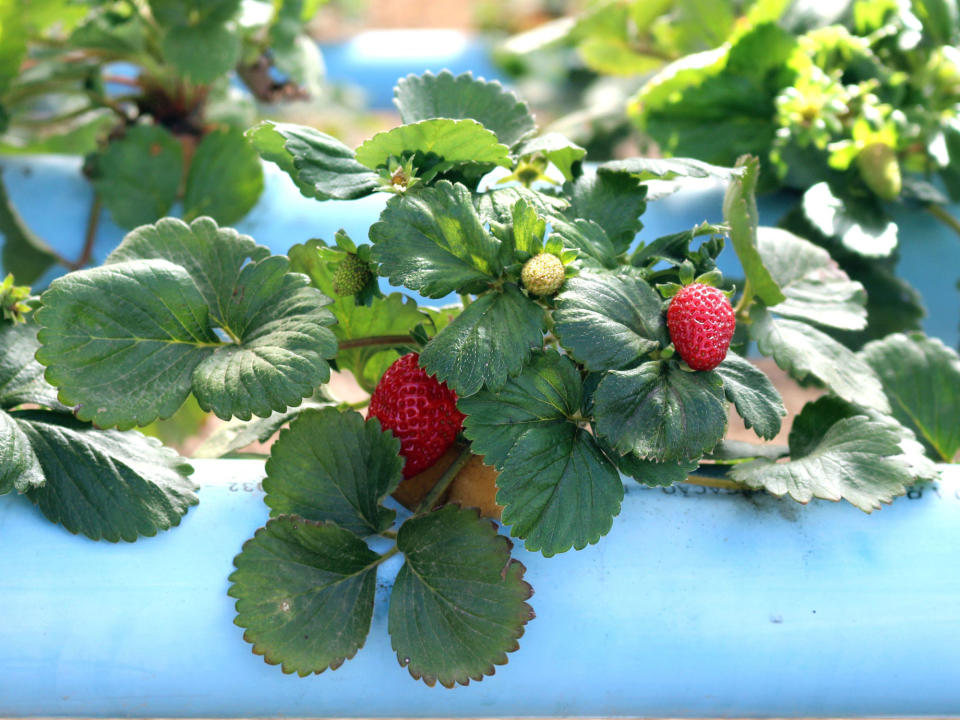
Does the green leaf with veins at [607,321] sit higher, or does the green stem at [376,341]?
the green leaf with veins at [607,321]

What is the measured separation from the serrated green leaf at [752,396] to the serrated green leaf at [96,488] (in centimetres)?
32

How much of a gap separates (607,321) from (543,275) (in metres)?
0.04

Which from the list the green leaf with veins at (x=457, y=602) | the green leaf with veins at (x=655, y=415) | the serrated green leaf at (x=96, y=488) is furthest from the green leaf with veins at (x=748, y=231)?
the serrated green leaf at (x=96, y=488)

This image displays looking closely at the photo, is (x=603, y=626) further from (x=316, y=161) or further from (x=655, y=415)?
(x=316, y=161)

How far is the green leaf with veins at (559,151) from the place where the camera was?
0.57 metres

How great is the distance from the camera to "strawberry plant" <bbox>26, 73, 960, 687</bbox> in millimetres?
486

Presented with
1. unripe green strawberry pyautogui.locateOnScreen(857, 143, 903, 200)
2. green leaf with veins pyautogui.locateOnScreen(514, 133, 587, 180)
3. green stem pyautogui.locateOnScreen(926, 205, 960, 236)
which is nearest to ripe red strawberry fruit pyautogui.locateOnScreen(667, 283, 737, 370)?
green leaf with veins pyautogui.locateOnScreen(514, 133, 587, 180)

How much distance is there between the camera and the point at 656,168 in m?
0.54

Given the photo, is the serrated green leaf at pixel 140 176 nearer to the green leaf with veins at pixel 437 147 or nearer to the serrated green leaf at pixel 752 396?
the green leaf with veins at pixel 437 147

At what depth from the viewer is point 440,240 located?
0.50 metres

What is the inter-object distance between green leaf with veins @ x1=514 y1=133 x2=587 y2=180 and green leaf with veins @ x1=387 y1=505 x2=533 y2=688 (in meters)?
0.22

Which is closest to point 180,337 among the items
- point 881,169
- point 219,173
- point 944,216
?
point 219,173

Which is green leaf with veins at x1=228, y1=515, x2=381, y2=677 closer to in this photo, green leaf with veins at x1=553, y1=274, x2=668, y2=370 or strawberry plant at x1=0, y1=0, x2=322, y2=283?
green leaf with veins at x1=553, y1=274, x2=668, y2=370

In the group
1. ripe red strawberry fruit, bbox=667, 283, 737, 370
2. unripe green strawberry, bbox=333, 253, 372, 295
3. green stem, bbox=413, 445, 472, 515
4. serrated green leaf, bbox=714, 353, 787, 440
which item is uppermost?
unripe green strawberry, bbox=333, 253, 372, 295
